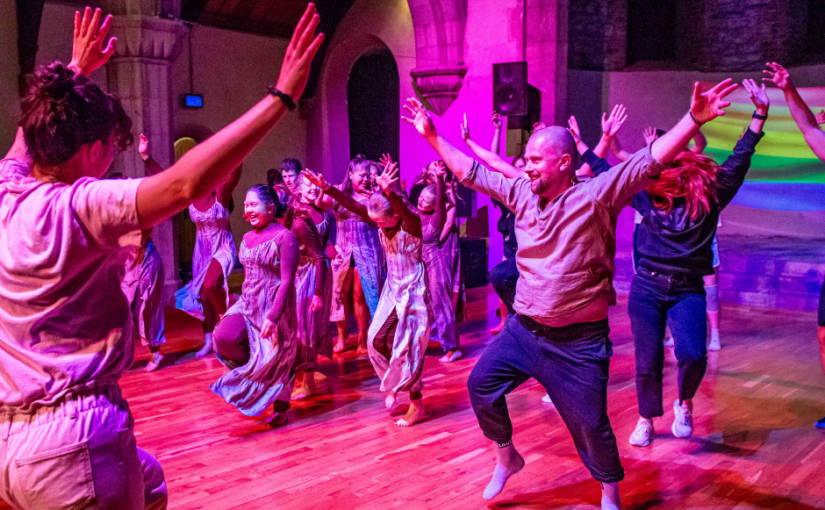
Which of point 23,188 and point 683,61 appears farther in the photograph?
point 683,61

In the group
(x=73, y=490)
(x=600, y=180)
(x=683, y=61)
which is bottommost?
(x=73, y=490)

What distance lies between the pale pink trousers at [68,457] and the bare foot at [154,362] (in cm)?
435

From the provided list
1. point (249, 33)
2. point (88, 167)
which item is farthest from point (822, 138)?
point (249, 33)

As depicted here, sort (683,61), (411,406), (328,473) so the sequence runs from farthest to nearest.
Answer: (683,61)
(411,406)
(328,473)

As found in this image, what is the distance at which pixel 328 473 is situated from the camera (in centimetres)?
369

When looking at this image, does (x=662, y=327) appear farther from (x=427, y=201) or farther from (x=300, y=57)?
(x=300, y=57)

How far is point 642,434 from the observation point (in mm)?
4031

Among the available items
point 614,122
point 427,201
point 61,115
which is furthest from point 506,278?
point 61,115

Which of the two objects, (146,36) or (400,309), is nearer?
(400,309)

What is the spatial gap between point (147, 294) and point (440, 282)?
93.9 inches

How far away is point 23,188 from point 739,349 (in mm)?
6206

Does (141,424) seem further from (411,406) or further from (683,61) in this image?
(683,61)

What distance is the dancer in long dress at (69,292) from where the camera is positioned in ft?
4.91

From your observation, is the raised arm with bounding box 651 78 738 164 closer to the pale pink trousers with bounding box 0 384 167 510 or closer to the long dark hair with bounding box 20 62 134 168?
the long dark hair with bounding box 20 62 134 168
